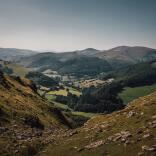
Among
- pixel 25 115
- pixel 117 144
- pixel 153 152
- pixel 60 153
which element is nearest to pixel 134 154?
pixel 153 152

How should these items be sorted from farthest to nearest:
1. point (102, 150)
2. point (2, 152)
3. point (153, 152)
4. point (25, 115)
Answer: point (25, 115)
point (2, 152)
point (102, 150)
point (153, 152)

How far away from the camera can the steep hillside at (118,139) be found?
40.2 meters

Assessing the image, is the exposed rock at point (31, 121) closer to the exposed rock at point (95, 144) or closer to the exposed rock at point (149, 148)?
the exposed rock at point (95, 144)

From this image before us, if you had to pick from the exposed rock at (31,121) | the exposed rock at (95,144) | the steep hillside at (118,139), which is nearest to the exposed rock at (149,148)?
the steep hillside at (118,139)

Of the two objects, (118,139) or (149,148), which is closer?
(149,148)

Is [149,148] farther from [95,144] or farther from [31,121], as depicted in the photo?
[31,121]

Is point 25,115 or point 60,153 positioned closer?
point 60,153

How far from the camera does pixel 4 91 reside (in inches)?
4899

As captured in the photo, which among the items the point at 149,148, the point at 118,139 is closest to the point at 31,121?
the point at 118,139

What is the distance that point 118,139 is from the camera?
149 feet

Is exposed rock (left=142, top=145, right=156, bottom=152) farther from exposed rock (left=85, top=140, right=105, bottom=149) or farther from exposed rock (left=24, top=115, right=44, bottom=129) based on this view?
exposed rock (left=24, top=115, right=44, bottom=129)

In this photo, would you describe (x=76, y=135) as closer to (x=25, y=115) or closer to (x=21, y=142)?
(x=21, y=142)

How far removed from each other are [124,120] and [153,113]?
5.33 meters

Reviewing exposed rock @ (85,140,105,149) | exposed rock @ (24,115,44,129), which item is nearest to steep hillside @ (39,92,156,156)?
exposed rock @ (85,140,105,149)
